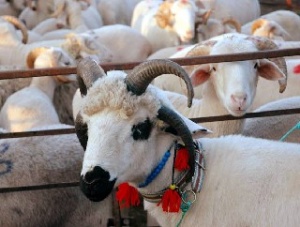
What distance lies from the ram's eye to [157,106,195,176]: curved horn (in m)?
0.07

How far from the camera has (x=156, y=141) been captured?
2812 mm

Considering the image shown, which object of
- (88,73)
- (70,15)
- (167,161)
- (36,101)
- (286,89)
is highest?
(88,73)

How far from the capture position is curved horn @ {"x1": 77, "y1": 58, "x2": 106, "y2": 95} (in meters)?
2.87

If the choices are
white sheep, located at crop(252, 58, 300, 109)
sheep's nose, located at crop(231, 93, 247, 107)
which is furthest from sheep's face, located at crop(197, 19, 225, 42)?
sheep's nose, located at crop(231, 93, 247, 107)

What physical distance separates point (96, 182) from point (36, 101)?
10.0ft

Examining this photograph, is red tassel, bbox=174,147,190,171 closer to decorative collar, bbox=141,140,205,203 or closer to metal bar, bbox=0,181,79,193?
decorative collar, bbox=141,140,205,203

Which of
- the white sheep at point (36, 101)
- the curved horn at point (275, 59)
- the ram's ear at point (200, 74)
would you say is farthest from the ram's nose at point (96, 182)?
the white sheep at point (36, 101)

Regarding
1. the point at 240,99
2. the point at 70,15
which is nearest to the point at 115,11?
the point at 70,15

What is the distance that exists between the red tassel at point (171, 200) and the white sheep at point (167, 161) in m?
0.02

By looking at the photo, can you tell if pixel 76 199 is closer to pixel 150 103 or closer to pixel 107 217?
pixel 107 217

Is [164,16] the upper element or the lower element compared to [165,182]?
lower

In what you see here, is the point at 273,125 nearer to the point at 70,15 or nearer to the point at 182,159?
the point at 182,159

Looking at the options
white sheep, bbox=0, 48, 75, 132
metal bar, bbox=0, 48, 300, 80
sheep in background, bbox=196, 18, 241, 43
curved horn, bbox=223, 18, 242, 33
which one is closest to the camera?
metal bar, bbox=0, 48, 300, 80

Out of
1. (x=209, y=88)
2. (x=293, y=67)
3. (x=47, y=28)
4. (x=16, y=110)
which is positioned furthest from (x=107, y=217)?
(x=47, y=28)
